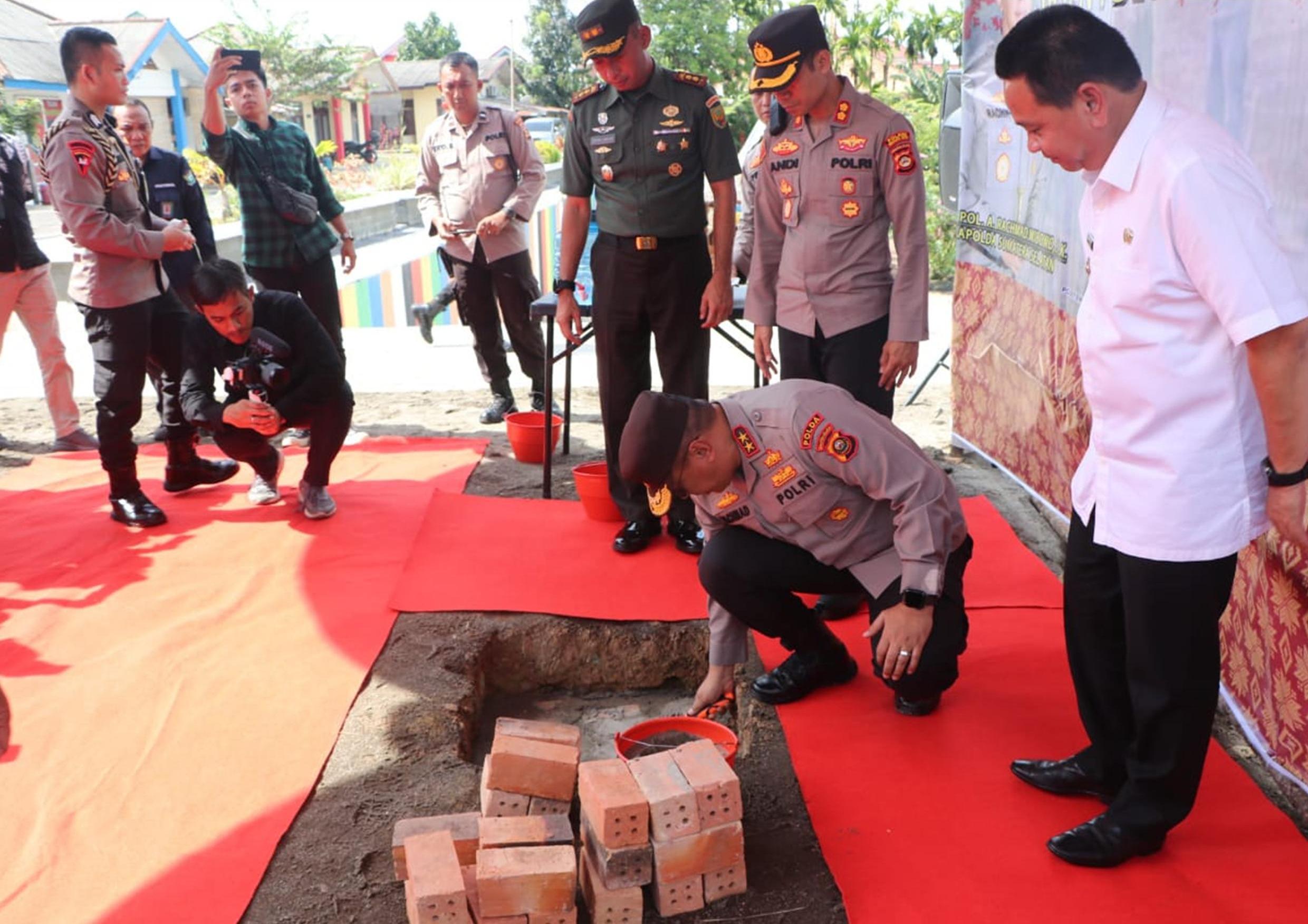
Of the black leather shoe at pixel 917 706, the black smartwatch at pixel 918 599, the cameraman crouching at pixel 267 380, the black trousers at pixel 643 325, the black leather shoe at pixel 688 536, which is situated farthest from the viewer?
the cameraman crouching at pixel 267 380

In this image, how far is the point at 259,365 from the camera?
13.6ft

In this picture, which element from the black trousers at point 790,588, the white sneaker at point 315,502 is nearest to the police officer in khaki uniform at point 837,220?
the black trousers at point 790,588

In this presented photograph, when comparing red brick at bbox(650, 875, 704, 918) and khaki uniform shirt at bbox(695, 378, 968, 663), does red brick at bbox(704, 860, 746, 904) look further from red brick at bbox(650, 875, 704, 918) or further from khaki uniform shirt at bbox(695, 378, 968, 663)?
khaki uniform shirt at bbox(695, 378, 968, 663)

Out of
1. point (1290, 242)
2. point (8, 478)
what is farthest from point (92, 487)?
point (1290, 242)

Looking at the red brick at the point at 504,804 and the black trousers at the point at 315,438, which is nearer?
the red brick at the point at 504,804

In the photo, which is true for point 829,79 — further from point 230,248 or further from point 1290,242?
point 230,248

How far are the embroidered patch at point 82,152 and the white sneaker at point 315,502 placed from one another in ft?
4.40

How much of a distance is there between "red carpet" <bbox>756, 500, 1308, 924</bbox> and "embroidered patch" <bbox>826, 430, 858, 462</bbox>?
0.72 meters

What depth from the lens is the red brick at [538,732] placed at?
2.33m

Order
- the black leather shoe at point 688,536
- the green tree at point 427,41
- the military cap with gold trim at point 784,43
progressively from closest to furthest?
1. the military cap with gold trim at point 784,43
2. the black leather shoe at point 688,536
3. the green tree at point 427,41

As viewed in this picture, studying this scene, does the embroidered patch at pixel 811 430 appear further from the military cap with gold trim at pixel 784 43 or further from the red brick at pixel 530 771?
the military cap with gold trim at pixel 784 43

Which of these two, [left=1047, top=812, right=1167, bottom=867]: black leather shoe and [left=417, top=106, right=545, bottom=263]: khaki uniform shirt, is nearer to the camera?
[left=1047, top=812, right=1167, bottom=867]: black leather shoe

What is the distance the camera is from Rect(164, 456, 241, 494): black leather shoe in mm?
4648

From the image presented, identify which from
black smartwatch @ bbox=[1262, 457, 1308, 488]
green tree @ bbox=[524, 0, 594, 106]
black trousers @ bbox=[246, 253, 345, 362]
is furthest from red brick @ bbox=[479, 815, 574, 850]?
green tree @ bbox=[524, 0, 594, 106]
